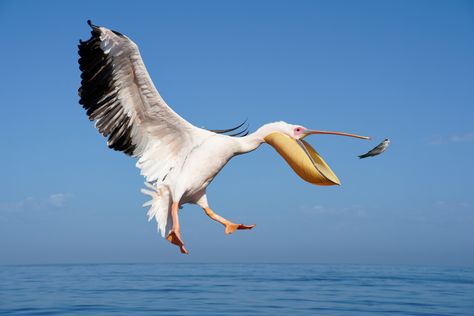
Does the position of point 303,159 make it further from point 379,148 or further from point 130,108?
point 130,108

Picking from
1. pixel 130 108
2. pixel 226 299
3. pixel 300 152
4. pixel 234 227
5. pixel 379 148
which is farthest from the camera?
pixel 226 299

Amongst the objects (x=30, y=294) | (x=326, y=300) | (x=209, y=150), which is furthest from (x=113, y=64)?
(x=30, y=294)

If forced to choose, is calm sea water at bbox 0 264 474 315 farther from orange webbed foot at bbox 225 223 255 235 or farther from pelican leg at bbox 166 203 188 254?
pelican leg at bbox 166 203 188 254

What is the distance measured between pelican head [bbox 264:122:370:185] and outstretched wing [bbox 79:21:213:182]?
80 cm

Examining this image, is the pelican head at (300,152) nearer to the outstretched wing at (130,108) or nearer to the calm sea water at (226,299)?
the outstretched wing at (130,108)

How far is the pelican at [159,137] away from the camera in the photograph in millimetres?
6086

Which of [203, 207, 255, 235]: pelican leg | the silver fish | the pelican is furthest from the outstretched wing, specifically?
the silver fish

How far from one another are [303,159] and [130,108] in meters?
1.97

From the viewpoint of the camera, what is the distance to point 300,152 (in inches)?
232

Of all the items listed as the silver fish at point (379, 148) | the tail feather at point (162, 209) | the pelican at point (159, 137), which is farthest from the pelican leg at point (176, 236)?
the silver fish at point (379, 148)

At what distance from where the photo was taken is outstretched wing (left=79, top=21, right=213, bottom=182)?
626 cm

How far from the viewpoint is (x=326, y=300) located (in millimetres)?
15031

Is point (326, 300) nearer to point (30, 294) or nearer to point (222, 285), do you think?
point (222, 285)

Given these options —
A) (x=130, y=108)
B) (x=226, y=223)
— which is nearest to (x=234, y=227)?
(x=226, y=223)
